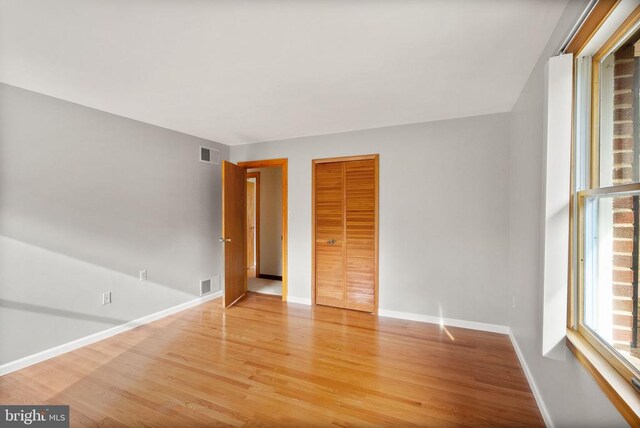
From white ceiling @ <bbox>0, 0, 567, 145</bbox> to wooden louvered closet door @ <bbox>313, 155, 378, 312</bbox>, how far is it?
37.1 inches

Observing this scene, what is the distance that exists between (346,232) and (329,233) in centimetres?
26

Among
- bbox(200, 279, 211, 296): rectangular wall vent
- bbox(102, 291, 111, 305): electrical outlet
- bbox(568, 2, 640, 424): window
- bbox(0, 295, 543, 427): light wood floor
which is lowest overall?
bbox(0, 295, 543, 427): light wood floor

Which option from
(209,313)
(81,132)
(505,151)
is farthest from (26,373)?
(505,151)

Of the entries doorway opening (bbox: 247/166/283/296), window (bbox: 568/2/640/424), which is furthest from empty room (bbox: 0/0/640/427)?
doorway opening (bbox: 247/166/283/296)

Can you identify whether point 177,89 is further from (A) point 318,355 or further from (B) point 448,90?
(A) point 318,355

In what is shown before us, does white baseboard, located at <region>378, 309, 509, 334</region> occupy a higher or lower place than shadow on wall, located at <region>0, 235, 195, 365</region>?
lower

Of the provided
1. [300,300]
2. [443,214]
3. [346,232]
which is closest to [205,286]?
[300,300]

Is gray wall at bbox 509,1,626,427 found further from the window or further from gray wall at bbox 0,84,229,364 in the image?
gray wall at bbox 0,84,229,364

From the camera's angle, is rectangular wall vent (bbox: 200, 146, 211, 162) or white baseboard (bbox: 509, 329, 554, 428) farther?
rectangular wall vent (bbox: 200, 146, 211, 162)

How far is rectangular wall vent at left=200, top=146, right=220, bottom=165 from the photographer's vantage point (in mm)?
4059

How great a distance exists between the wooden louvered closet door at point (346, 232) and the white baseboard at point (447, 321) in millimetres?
224

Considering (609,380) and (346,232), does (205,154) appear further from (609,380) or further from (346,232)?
(609,380)

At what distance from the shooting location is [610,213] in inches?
48.0

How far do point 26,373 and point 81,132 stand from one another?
2177mm
